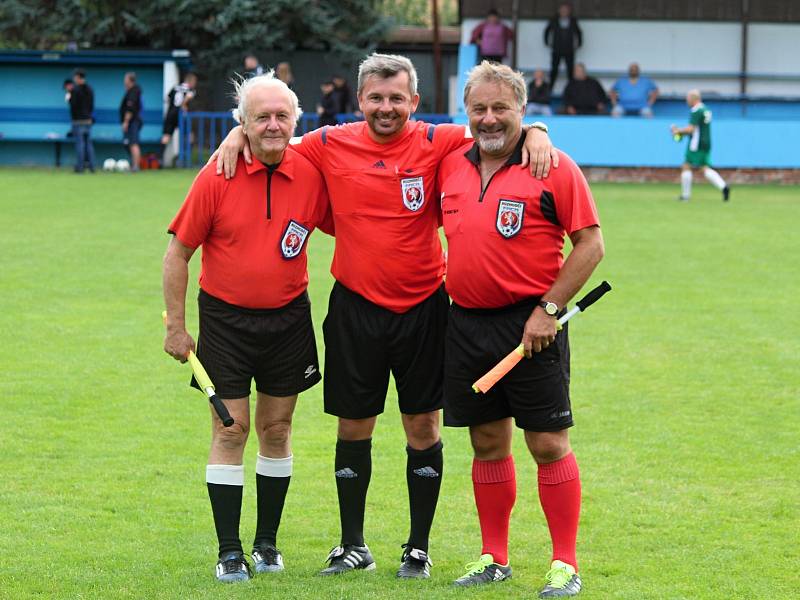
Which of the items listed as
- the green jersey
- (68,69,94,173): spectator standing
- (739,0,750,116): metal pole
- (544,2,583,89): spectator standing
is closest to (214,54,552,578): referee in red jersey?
the green jersey

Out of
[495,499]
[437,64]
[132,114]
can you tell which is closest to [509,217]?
[495,499]

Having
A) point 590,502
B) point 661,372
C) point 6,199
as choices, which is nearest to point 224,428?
point 590,502

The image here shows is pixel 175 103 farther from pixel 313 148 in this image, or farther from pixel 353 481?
pixel 353 481

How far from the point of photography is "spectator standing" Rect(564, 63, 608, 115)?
1118 inches

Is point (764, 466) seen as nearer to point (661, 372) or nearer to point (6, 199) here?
point (661, 372)

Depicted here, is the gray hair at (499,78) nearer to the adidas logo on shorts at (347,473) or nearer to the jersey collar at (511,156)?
the jersey collar at (511,156)

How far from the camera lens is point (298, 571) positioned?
5.37 meters

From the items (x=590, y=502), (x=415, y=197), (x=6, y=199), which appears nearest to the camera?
(x=415, y=197)

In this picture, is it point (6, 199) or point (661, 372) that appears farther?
point (6, 199)

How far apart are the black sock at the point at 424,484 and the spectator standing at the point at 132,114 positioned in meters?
22.6

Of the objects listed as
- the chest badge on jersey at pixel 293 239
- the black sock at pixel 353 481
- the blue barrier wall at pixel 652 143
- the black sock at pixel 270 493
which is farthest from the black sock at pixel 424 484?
the blue barrier wall at pixel 652 143

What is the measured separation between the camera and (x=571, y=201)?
4.96m

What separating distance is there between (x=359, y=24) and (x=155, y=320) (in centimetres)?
2388

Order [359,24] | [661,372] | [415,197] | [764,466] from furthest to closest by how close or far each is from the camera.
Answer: [359,24], [661,372], [764,466], [415,197]
